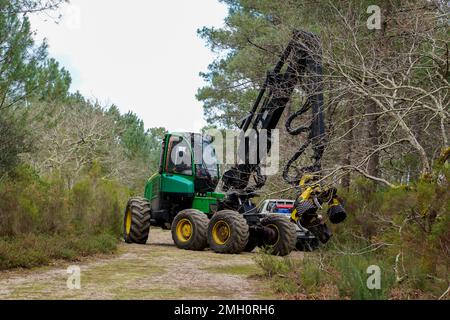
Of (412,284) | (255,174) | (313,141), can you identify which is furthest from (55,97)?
(412,284)

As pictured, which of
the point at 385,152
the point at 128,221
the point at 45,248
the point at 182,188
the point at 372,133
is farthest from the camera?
the point at 128,221

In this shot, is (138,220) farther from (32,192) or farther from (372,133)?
(372,133)

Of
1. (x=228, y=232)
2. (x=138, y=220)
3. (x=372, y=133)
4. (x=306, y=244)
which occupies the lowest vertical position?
(x=306, y=244)

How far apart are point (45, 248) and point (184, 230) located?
14.9 ft

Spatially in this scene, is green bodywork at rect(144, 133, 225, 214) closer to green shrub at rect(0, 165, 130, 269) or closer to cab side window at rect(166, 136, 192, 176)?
cab side window at rect(166, 136, 192, 176)

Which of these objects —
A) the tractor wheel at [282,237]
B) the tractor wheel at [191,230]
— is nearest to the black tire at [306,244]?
the tractor wheel at [282,237]

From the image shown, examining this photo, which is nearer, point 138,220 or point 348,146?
point 138,220

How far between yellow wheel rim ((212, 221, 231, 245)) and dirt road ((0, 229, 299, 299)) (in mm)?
1186

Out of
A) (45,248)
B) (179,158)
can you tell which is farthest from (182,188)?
(45,248)

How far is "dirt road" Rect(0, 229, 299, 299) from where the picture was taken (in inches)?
263

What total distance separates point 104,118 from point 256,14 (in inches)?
775

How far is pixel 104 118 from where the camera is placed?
42.8 meters

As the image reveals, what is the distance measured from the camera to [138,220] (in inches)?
579
